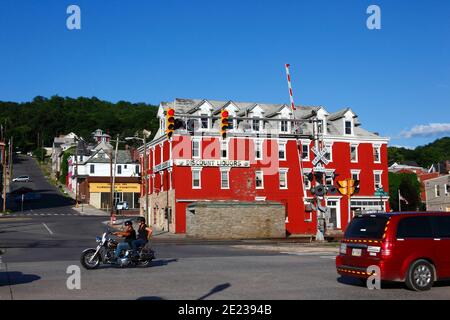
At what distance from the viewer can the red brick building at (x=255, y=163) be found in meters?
54.3

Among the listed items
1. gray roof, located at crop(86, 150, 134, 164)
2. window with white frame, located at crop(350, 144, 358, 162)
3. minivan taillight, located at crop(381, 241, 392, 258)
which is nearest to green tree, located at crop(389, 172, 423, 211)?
window with white frame, located at crop(350, 144, 358, 162)

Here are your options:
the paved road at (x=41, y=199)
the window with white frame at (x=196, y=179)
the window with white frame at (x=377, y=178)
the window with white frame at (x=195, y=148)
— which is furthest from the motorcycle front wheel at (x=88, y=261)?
the paved road at (x=41, y=199)

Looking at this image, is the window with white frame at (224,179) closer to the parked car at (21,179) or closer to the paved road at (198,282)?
the paved road at (198,282)

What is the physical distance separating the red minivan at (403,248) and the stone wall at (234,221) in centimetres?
3369

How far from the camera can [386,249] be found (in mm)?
12766

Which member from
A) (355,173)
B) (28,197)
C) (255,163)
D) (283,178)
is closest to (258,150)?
(255,163)

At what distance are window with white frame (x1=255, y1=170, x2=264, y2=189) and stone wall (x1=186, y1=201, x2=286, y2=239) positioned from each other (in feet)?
26.9

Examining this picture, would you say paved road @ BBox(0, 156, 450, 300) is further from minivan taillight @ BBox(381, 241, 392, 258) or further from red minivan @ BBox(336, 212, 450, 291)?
minivan taillight @ BBox(381, 241, 392, 258)

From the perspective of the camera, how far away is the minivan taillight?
12742mm

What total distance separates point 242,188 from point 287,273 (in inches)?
1539

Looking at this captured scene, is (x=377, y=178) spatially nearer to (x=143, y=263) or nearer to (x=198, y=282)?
(x=143, y=263)
